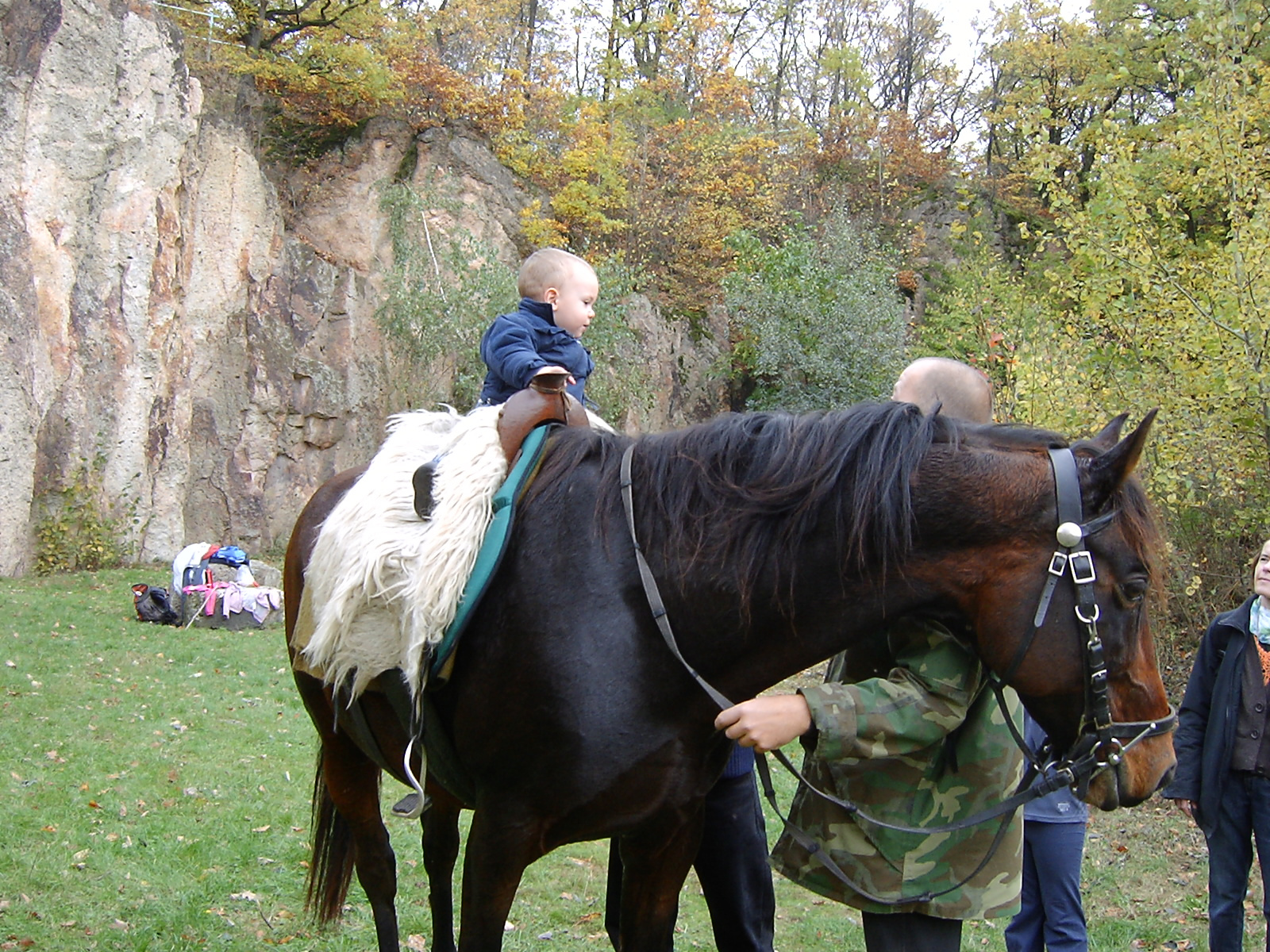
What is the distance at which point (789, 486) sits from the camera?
6.75 feet

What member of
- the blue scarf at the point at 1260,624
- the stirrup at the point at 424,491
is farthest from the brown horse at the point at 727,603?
the blue scarf at the point at 1260,624

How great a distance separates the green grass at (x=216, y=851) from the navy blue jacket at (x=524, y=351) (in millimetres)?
2320

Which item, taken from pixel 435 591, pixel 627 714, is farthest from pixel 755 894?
pixel 435 591

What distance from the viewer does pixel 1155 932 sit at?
16.0 feet

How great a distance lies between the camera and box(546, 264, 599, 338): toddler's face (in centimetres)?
344

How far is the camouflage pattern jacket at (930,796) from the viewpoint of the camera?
81.6 inches

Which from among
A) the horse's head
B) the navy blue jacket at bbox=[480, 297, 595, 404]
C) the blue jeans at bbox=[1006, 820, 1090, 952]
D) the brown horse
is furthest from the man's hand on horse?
the blue jeans at bbox=[1006, 820, 1090, 952]

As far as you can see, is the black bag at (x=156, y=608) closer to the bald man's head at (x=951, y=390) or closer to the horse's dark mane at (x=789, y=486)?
the horse's dark mane at (x=789, y=486)

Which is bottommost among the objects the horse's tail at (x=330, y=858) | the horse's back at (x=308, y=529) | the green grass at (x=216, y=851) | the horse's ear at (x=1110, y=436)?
the green grass at (x=216, y=851)

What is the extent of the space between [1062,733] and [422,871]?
371 cm

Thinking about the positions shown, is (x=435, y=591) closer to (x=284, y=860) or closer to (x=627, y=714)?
(x=627, y=714)

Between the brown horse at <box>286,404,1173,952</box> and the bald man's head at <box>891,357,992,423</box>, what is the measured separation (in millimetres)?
537

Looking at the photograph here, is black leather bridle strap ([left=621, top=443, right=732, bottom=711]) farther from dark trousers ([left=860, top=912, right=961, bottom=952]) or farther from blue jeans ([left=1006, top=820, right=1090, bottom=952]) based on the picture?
blue jeans ([left=1006, top=820, right=1090, bottom=952])

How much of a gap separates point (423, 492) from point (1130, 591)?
1608 millimetres
